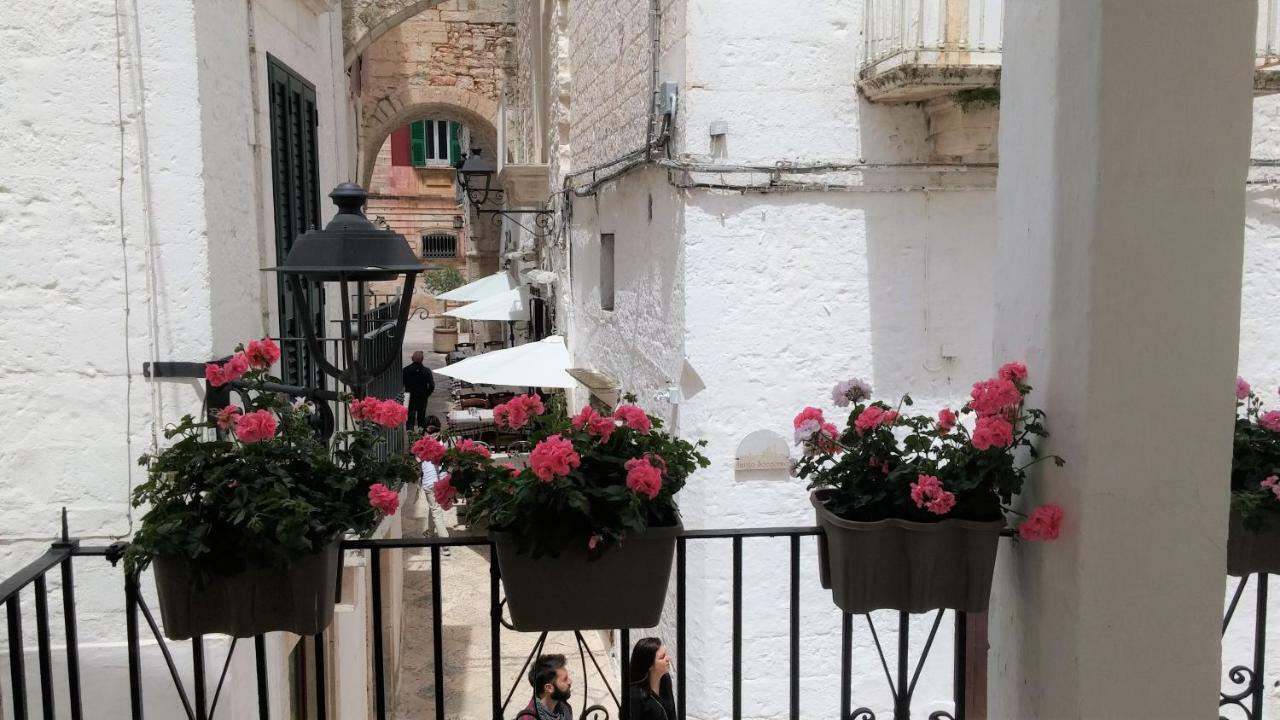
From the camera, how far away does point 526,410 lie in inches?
102

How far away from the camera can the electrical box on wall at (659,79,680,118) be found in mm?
6660

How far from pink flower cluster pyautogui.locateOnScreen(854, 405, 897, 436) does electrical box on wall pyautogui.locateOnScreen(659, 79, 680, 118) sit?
14.5ft

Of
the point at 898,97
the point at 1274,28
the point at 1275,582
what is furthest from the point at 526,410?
the point at 1275,582

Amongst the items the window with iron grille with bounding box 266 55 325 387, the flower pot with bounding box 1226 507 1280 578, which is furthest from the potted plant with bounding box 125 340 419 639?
the window with iron grille with bounding box 266 55 325 387

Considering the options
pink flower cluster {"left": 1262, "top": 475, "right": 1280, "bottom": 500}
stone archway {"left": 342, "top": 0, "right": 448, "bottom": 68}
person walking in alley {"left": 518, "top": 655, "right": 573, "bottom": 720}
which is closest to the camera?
pink flower cluster {"left": 1262, "top": 475, "right": 1280, "bottom": 500}

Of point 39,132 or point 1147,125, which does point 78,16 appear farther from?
point 1147,125

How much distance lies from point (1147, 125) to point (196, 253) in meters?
3.35

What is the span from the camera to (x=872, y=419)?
2.54 metres

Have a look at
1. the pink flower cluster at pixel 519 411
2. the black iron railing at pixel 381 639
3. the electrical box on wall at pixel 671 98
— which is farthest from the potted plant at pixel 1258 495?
the electrical box on wall at pixel 671 98

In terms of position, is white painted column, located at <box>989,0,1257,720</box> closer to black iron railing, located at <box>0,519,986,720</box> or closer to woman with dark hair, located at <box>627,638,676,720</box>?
black iron railing, located at <box>0,519,986,720</box>

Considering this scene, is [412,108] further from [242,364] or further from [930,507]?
[930,507]

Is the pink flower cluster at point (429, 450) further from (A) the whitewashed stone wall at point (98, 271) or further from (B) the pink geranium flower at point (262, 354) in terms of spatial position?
(A) the whitewashed stone wall at point (98, 271)

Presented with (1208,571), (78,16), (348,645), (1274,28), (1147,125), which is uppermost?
(1274,28)

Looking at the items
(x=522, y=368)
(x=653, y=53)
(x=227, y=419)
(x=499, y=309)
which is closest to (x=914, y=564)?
(x=227, y=419)
